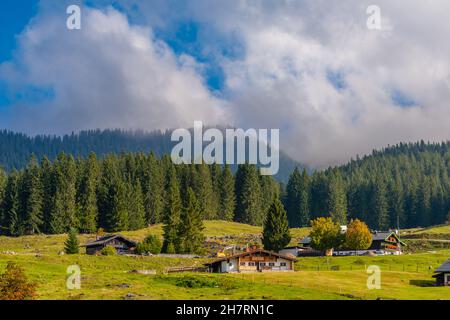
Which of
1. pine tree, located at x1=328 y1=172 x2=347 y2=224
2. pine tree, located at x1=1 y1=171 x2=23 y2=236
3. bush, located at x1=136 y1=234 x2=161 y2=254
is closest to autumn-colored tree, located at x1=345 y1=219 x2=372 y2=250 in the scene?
bush, located at x1=136 y1=234 x2=161 y2=254

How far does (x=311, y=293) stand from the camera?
6838 cm

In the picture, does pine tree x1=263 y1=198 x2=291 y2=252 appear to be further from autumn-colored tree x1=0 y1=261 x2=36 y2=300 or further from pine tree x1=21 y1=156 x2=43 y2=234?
autumn-colored tree x1=0 y1=261 x2=36 y2=300

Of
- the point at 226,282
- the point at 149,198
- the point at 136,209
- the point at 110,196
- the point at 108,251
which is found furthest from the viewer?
the point at 149,198

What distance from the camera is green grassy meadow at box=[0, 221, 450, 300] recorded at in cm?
6688

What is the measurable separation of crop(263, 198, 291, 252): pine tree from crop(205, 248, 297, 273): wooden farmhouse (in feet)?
84.7

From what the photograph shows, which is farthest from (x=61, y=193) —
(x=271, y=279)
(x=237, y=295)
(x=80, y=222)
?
(x=237, y=295)

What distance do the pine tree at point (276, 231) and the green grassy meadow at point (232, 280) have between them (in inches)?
509

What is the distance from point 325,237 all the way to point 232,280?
4503 cm

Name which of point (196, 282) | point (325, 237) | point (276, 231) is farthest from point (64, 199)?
point (196, 282)

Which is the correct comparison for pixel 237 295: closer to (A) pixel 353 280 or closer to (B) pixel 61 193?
(A) pixel 353 280

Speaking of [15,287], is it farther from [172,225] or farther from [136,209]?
[136,209]

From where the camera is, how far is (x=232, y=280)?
7812cm

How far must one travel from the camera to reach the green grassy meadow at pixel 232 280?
66875 millimetres

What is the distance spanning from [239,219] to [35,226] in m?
59.3
